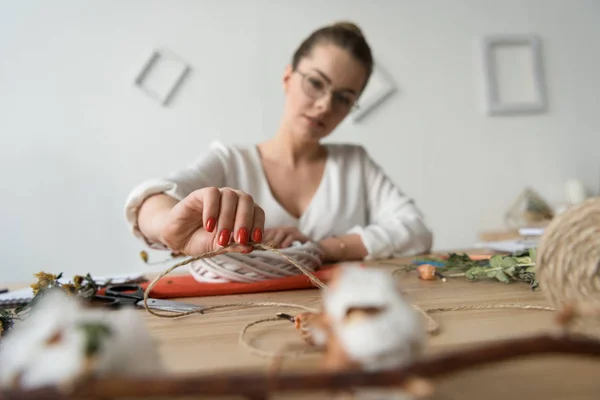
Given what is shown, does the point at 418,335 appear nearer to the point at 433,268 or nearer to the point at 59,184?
the point at 433,268

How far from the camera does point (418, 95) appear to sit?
212 centimetres

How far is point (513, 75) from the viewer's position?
84.9 inches

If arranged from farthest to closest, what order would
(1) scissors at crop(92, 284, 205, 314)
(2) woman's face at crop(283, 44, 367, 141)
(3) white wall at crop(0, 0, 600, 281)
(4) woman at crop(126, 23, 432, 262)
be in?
(3) white wall at crop(0, 0, 600, 281) → (2) woman's face at crop(283, 44, 367, 141) → (4) woman at crop(126, 23, 432, 262) → (1) scissors at crop(92, 284, 205, 314)

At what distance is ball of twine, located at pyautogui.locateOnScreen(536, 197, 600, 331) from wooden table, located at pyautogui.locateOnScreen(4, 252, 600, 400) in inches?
1.8

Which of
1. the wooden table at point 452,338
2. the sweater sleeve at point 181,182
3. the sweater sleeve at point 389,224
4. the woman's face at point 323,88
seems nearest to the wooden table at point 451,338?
the wooden table at point 452,338

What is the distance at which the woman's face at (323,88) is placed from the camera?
3.28 ft

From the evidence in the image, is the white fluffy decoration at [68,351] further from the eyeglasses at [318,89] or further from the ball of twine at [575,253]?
the eyeglasses at [318,89]

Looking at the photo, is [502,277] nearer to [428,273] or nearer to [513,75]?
[428,273]

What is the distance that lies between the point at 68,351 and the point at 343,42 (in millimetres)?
1004

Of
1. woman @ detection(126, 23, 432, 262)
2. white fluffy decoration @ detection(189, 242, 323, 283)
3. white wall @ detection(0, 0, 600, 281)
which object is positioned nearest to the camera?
white fluffy decoration @ detection(189, 242, 323, 283)

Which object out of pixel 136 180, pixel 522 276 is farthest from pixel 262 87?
pixel 522 276

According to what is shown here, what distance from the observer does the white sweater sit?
36.7 inches

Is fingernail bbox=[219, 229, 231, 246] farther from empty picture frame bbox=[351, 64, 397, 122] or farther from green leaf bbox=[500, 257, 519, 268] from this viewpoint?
empty picture frame bbox=[351, 64, 397, 122]

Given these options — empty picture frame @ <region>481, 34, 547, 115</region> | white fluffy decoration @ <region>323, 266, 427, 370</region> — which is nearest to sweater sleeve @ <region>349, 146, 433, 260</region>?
white fluffy decoration @ <region>323, 266, 427, 370</region>
